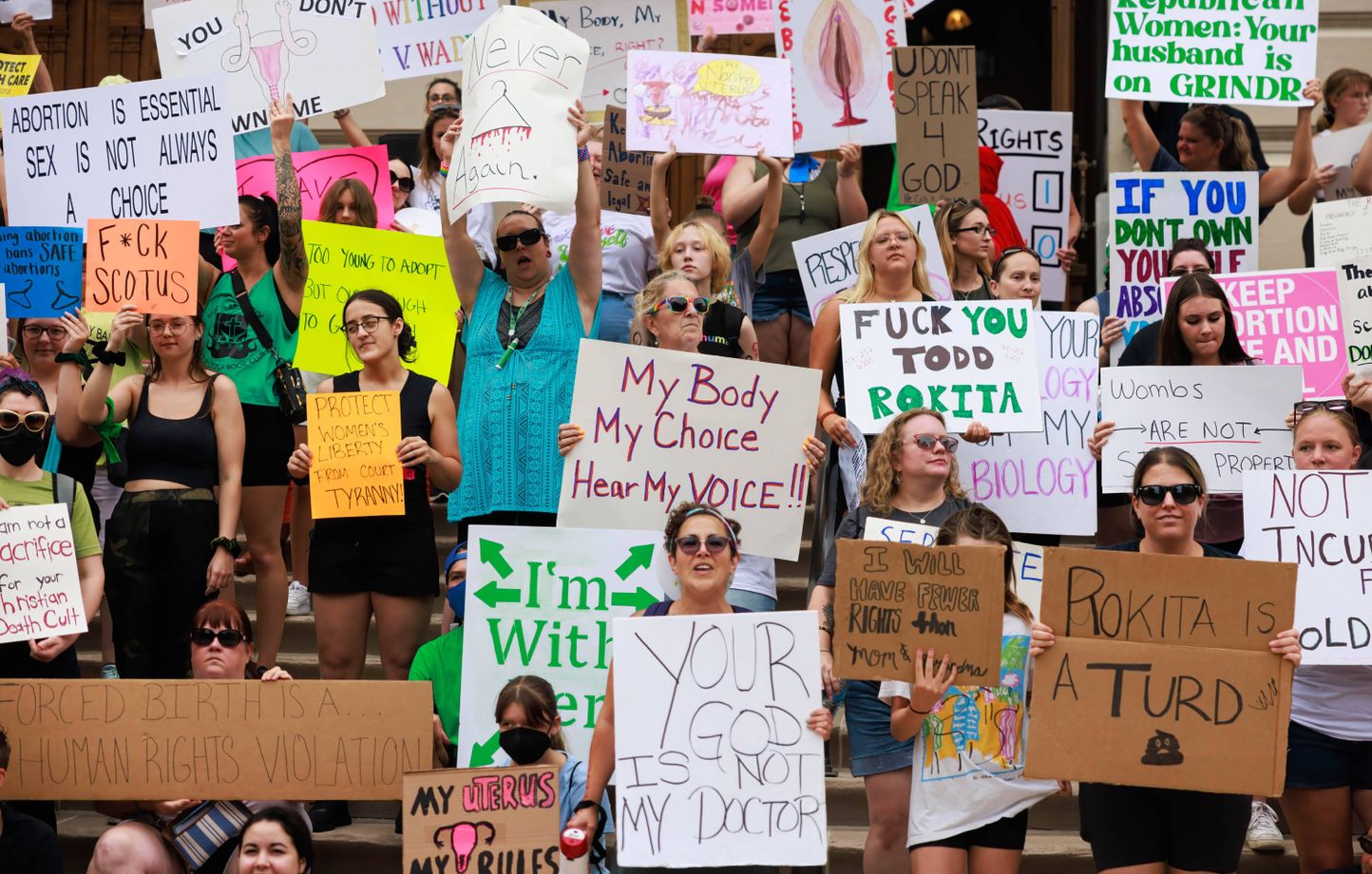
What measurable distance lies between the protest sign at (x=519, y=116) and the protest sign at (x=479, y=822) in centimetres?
228

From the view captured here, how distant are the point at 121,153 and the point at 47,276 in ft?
2.12

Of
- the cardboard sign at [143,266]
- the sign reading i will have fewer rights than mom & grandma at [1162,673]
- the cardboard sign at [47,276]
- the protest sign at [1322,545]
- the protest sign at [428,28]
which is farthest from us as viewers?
the protest sign at [428,28]

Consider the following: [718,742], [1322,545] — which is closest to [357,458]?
[718,742]

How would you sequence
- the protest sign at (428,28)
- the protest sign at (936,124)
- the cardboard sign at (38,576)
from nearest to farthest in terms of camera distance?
the cardboard sign at (38,576) < the protest sign at (936,124) < the protest sign at (428,28)

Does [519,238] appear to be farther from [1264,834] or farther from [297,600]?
[1264,834]

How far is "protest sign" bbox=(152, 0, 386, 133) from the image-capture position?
27.8ft

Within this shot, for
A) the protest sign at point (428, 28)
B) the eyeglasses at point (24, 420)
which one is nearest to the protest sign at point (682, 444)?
the eyeglasses at point (24, 420)

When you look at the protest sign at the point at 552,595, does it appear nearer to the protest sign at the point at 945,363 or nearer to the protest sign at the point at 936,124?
the protest sign at the point at 945,363

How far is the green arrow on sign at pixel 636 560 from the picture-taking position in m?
6.21

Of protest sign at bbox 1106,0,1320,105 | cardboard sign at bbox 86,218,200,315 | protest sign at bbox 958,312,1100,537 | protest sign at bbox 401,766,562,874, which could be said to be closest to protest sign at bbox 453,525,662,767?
protest sign at bbox 401,766,562,874

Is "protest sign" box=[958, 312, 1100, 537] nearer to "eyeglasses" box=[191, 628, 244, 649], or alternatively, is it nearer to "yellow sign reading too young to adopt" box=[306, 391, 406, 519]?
"yellow sign reading too young to adopt" box=[306, 391, 406, 519]

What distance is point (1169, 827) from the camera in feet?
17.3

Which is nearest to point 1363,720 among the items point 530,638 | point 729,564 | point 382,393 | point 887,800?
point 887,800

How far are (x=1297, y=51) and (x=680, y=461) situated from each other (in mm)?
4066
